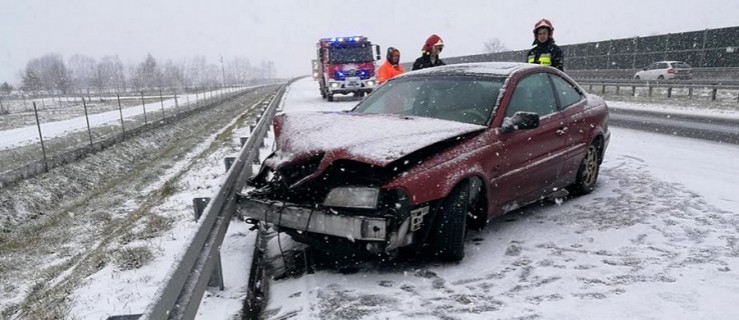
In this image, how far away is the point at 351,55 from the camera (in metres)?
22.6

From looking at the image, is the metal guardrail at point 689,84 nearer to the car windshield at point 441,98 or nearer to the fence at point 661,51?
the fence at point 661,51

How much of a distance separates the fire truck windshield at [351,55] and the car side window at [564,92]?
17.4m

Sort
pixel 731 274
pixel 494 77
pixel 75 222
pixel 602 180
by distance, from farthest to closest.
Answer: pixel 75 222, pixel 602 180, pixel 494 77, pixel 731 274

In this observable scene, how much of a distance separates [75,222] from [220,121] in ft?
Result: 44.7

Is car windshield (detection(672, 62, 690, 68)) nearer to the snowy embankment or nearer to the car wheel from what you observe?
the snowy embankment

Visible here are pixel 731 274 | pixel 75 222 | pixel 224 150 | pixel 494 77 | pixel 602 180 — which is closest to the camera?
pixel 731 274

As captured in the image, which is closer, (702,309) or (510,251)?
(702,309)

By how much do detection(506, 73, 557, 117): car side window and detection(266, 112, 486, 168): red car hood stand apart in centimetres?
68

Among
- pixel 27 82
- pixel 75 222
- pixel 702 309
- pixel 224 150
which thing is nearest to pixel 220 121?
pixel 224 150

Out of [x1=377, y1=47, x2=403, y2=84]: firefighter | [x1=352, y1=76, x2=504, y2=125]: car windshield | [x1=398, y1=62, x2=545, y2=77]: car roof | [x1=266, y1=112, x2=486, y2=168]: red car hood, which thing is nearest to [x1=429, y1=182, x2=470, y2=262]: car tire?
[x1=266, y1=112, x2=486, y2=168]: red car hood

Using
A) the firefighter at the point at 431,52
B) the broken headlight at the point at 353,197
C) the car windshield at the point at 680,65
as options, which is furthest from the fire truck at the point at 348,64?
the broken headlight at the point at 353,197

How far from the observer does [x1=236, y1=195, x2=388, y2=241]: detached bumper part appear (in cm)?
337

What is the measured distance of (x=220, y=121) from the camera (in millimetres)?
20219

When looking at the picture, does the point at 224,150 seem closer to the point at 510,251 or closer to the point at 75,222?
the point at 75,222
